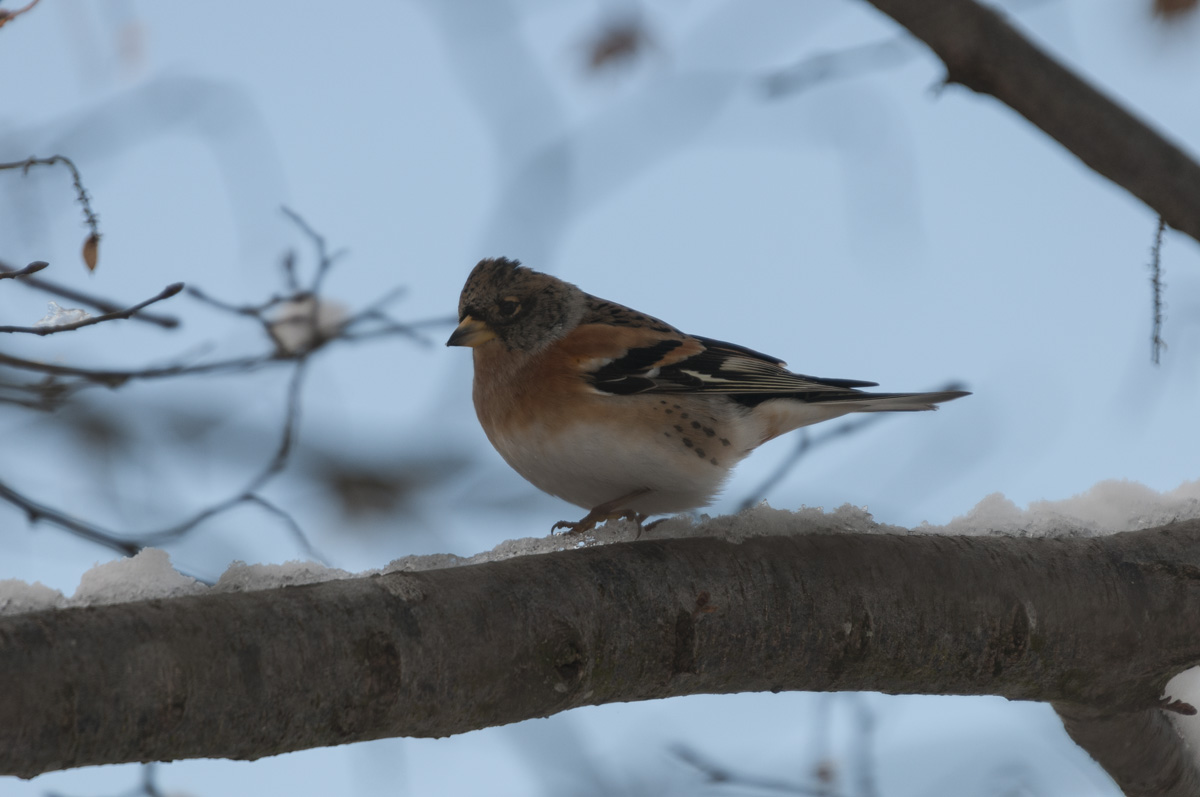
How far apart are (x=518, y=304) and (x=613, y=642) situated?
1567 mm

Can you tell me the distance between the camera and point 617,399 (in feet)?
9.14

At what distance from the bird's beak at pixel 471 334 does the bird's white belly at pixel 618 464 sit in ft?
1.19

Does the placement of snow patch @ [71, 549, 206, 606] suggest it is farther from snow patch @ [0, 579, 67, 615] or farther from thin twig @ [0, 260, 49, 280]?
thin twig @ [0, 260, 49, 280]

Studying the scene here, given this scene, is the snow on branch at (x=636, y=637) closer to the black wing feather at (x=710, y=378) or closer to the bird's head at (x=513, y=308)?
the black wing feather at (x=710, y=378)

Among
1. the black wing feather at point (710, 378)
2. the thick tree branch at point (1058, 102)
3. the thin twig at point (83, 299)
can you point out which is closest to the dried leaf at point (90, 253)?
the thin twig at point (83, 299)

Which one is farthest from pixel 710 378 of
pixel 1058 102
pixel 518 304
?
pixel 1058 102

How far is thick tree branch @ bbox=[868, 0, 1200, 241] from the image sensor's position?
174 centimetres

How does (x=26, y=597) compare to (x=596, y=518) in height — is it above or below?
→ above

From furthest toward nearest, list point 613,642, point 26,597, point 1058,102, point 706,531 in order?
point 706,531 → point 613,642 → point 1058,102 → point 26,597

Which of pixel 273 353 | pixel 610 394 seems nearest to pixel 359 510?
pixel 273 353

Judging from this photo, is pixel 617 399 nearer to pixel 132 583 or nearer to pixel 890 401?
pixel 890 401

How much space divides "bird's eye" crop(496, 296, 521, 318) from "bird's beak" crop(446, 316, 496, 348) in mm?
83

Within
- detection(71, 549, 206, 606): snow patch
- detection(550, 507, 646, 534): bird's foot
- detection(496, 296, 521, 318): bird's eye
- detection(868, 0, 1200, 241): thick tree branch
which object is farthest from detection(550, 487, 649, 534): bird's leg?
detection(868, 0, 1200, 241): thick tree branch

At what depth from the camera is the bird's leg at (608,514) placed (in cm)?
269
